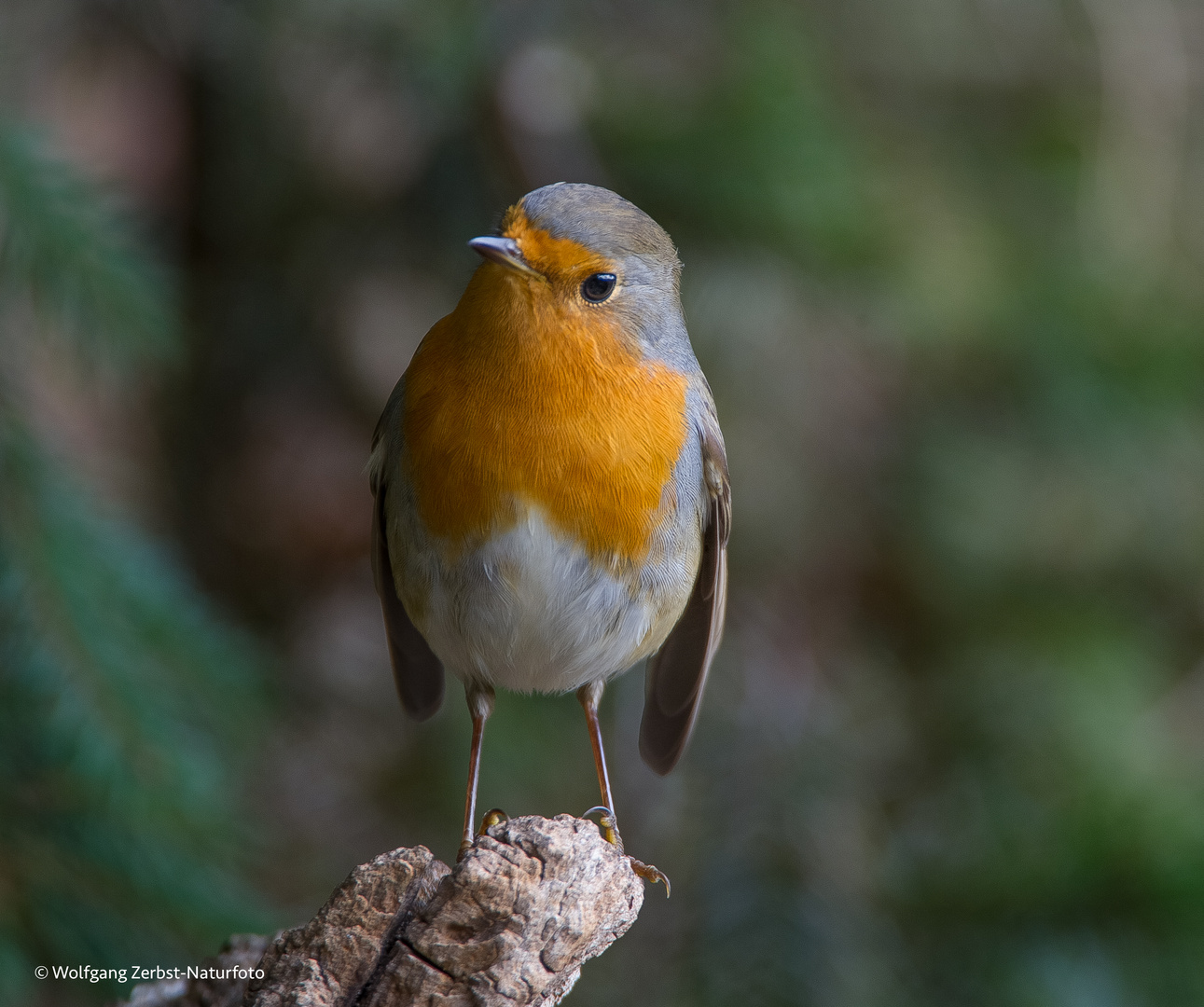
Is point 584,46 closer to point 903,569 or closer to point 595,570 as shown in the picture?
point 595,570

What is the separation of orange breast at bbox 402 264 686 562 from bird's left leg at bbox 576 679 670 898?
0.57 meters

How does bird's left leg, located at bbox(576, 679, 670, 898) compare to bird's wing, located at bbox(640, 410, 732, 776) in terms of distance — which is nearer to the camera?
bird's left leg, located at bbox(576, 679, 670, 898)

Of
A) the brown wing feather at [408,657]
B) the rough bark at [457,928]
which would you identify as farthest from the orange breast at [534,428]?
the rough bark at [457,928]

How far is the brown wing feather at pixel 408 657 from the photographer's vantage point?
9.29ft

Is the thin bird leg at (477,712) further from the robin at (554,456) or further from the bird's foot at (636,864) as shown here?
the bird's foot at (636,864)

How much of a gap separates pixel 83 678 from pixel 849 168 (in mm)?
2331

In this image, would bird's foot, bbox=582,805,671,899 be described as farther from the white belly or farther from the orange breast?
the orange breast

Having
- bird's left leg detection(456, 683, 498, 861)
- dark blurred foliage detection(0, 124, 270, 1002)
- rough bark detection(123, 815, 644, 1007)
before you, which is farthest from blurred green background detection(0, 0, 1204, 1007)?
rough bark detection(123, 815, 644, 1007)

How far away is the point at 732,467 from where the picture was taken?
396cm

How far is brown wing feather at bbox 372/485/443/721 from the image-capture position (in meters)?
2.83

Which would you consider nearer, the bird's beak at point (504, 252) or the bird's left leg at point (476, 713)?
the bird's beak at point (504, 252)

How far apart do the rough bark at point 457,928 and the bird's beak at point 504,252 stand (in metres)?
1.00

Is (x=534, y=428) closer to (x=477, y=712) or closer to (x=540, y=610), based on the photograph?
(x=540, y=610)

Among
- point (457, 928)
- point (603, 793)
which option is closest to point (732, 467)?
point (603, 793)
